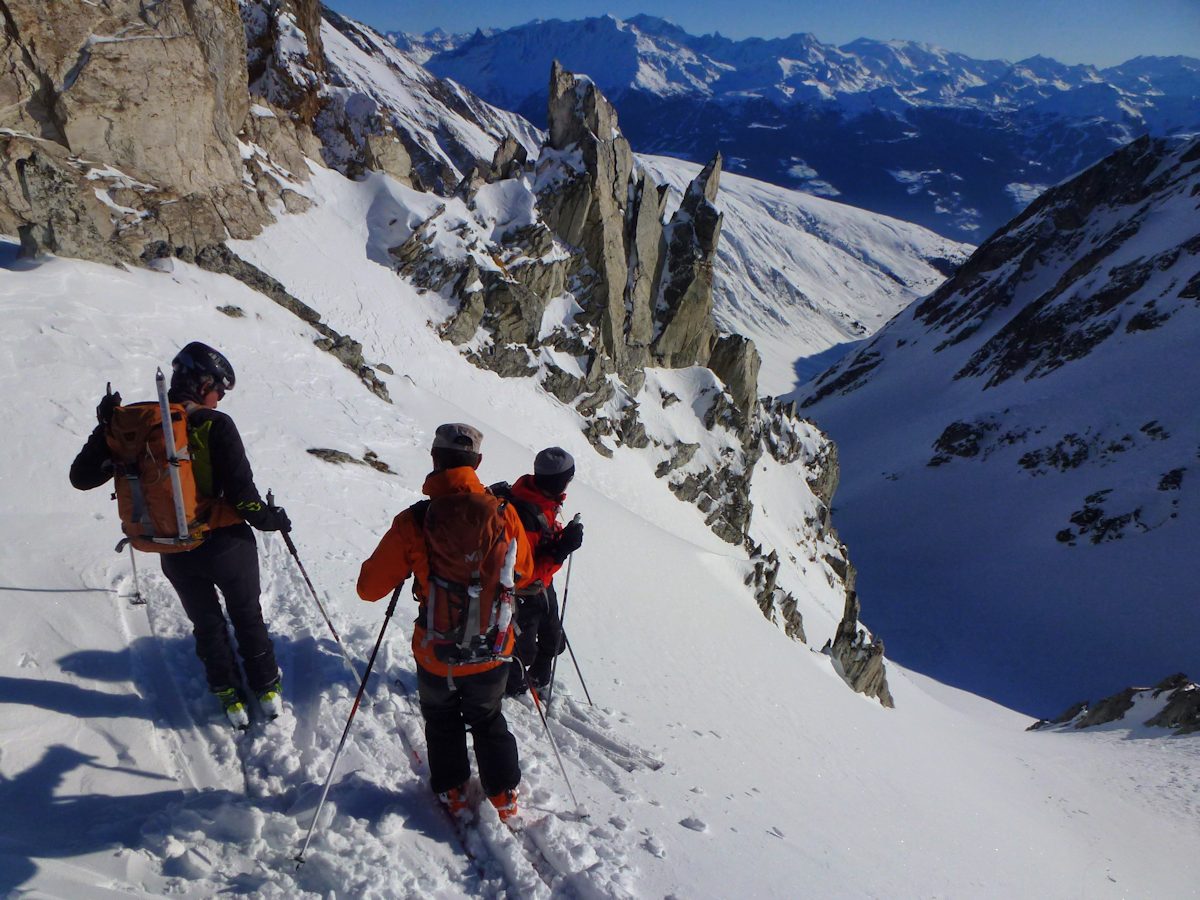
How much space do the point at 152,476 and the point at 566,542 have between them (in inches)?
103

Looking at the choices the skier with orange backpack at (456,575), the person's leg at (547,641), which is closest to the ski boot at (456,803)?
the skier with orange backpack at (456,575)

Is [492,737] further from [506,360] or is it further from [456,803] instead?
[506,360]

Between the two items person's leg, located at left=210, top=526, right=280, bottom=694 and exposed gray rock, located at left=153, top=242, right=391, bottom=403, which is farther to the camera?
exposed gray rock, located at left=153, top=242, right=391, bottom=403

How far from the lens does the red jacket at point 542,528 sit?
5.03 m

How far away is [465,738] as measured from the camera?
4.21 m

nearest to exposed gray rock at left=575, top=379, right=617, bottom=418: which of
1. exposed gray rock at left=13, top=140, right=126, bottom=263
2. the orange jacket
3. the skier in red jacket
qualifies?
exposed gray rock at left=13, top=140, right=126, bottom=263

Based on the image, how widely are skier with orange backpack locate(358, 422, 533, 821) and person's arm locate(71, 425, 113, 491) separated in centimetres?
181

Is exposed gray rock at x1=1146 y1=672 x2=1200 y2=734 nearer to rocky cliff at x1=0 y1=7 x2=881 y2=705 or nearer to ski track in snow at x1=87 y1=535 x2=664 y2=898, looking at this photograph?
rocky cliff at x1=0 y1=7 x2=881 y2=705

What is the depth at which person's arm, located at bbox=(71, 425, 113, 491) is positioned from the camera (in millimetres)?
4184

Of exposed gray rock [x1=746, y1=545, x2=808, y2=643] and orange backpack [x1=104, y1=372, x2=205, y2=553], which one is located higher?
orange backpack [x1=104, y1=372, x2=205, y2=553]

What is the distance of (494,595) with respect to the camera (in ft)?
12.6

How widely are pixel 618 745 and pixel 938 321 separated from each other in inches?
4210

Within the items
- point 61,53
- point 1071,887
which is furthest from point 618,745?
point 61,53

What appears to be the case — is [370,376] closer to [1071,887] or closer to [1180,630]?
[1071,887]
